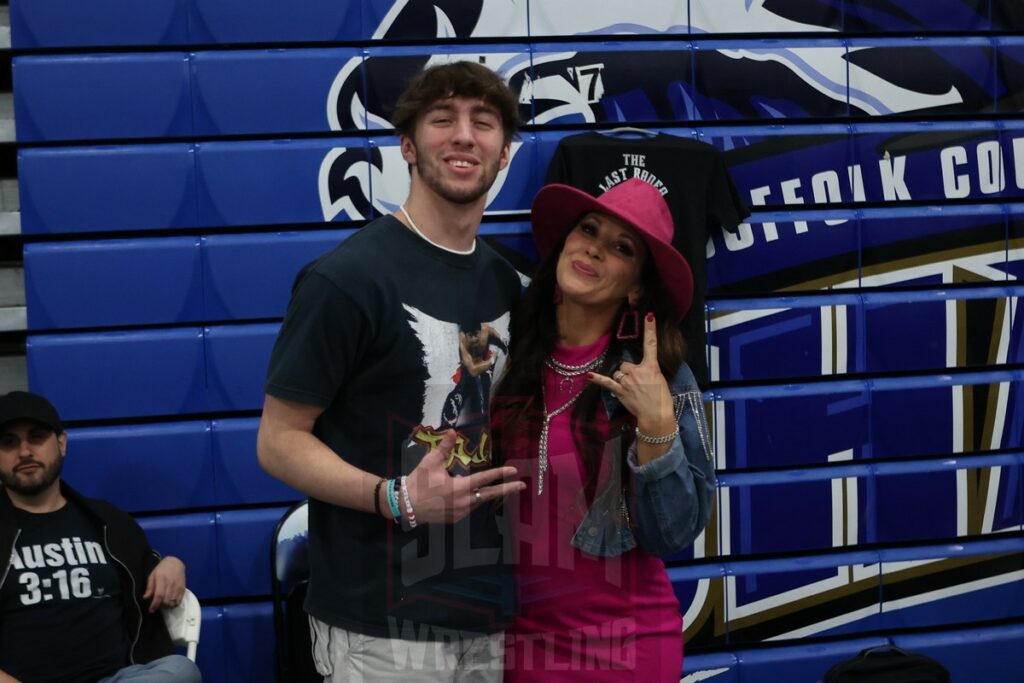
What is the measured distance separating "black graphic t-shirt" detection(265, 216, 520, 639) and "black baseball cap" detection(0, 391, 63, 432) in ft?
5.43

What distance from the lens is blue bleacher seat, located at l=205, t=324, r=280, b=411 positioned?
373cm

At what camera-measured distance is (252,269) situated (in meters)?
3.75

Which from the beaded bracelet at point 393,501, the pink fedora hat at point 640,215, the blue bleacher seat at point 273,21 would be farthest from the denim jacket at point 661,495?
the blue bleacher seat at point 273,21

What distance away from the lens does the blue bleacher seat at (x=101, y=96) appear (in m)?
3.64

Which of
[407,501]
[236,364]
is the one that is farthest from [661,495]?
[236,364]

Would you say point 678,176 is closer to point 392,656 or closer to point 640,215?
point 640,215

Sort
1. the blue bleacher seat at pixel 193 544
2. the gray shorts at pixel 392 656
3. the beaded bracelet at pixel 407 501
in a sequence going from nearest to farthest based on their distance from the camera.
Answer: the beaded bracelet at pixel 407 501 < the gray shorts at pixel 392 656 < the blue bleacher seat at pixel 193 544

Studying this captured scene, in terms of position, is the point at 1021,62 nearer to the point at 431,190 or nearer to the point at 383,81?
the point at 383,81

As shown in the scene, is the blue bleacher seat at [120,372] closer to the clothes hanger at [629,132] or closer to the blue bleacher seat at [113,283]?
the blue bleacher seat at [113,283]

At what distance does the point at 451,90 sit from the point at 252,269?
1957mm

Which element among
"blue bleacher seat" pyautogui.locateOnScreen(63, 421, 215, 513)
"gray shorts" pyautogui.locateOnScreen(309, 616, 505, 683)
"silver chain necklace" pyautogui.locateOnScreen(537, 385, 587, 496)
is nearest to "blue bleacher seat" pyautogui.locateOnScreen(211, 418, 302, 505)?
"blue bleacher seat" pyautogui.locateOnScreen(63, 421, 215, 513)

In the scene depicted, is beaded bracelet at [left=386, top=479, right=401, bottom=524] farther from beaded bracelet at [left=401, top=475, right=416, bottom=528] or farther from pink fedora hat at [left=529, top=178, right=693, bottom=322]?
pink fedora hat at [left=529, top=178, right=693, bottom=322]

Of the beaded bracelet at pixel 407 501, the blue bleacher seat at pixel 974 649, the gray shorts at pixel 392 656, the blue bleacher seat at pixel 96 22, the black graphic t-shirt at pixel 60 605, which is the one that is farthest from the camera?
the blue bleacher seat at pixel 974 649

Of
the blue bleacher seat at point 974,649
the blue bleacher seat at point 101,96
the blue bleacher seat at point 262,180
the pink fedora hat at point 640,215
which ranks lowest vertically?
the blue bleacher seat at point 974,649
